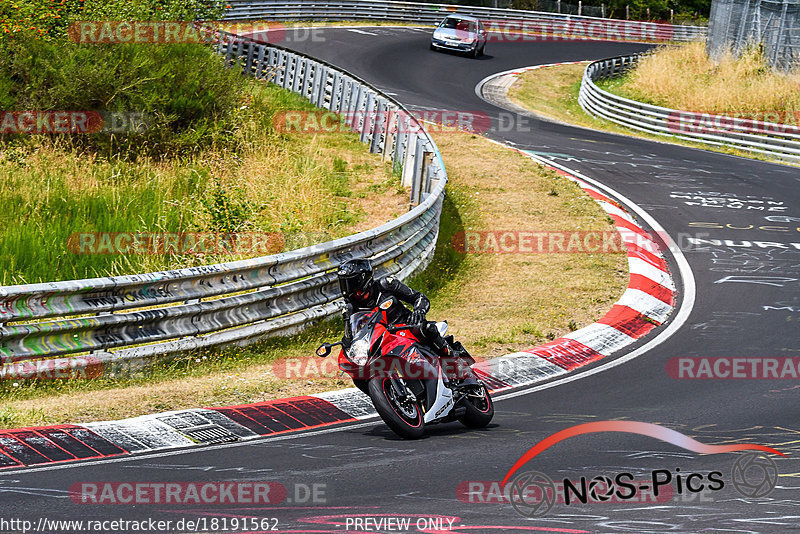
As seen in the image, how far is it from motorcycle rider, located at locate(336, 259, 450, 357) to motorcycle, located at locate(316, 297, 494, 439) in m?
0.06

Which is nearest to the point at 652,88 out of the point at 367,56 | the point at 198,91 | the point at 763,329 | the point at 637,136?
the point at 637,136

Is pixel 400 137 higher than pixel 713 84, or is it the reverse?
pixel 713 84

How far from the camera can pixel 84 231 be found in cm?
1220

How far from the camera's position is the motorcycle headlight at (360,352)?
21.9ft

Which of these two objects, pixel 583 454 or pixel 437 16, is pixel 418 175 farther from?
pixel 437 16

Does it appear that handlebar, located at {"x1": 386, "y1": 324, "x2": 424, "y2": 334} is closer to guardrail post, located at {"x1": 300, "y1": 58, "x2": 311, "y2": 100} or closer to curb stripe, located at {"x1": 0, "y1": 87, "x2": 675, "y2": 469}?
curb stripe, located at {"x1": 0, "y1": 87, "x2": 675, "y2": 469}

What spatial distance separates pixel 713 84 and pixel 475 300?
68.2 feet

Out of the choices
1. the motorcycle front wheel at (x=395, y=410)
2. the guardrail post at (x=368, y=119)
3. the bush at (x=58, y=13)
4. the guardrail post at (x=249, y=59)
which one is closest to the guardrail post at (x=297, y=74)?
the guardrail post at (x=249, y=59)

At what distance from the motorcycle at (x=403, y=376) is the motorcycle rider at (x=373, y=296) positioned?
6cm

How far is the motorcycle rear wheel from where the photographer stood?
7.41 m

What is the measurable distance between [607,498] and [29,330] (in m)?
5.05

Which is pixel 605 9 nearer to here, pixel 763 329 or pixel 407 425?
pixel 763 329

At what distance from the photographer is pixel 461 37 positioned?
37.9 meters

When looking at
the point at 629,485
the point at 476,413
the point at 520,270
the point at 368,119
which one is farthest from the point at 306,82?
the point at 629,485
